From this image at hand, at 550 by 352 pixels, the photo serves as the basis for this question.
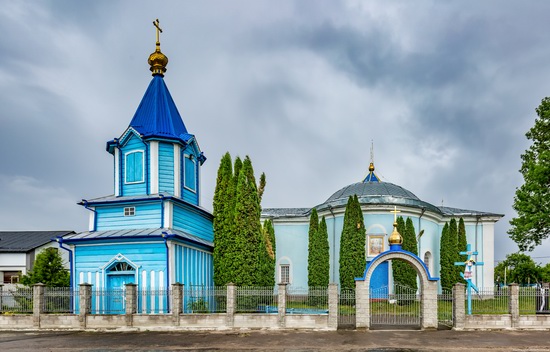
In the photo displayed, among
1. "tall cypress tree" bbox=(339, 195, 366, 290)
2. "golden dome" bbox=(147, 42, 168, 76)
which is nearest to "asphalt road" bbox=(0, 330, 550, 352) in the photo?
"tall cypress tree" bbox=(339, 195, 366, 290)

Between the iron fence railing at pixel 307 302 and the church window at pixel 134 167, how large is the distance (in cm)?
781

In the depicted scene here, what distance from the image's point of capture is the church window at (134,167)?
67.0ft

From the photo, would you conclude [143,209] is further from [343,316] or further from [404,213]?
[404,213]

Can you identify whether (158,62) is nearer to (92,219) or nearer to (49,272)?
(92,219)

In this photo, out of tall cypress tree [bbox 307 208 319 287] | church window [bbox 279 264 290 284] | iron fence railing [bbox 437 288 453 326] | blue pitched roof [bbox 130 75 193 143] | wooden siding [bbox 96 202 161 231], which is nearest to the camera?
iron fence railing [bbox 437 288 453 326]

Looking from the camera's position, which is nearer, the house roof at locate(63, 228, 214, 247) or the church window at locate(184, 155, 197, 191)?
the house roof at locate(63, 228, 214, 247)

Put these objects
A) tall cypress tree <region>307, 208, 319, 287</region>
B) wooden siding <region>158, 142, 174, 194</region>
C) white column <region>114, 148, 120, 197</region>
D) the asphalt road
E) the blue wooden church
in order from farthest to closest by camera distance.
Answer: tall cypress tree <region>307, 208, 319, 287</region> → white column <region>114, 148, 120, 197</region> → wooden siding <region>158, 142, 174, 194</region> → the blue wooden church → the asphalt road

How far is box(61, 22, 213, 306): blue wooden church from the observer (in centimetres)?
1870

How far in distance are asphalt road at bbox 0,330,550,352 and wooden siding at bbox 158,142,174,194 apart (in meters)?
6.23

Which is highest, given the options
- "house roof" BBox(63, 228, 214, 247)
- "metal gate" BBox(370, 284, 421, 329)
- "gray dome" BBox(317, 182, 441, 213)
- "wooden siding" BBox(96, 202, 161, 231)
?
"gray dome" BBox(317, 182, 441, 213)

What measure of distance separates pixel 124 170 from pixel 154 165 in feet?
4.73

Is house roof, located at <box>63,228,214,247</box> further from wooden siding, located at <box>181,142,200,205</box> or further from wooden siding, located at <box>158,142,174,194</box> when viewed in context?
wooden siding, located at <box>181,142,200,205</box>

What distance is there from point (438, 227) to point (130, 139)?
19828 mm

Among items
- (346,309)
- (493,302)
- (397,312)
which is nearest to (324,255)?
(346,309)
